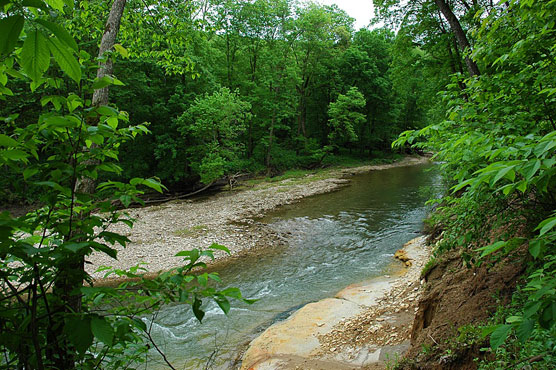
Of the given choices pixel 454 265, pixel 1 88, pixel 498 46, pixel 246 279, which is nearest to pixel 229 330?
pixel 246 279

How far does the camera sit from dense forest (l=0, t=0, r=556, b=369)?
1.20 metres

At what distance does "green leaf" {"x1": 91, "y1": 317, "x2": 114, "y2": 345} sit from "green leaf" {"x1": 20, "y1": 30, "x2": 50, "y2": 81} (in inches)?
32.4

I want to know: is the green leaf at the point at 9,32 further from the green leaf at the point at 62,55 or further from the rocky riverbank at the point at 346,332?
the rocky riverbank at the point at 346,332

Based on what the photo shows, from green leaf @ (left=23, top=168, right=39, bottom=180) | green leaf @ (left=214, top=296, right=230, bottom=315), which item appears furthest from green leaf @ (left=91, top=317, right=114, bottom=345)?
green leaf @ (left=23, top=168, right=39, bottom=180)

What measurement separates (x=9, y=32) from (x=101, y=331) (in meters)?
0.92

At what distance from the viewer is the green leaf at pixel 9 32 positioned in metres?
0.70

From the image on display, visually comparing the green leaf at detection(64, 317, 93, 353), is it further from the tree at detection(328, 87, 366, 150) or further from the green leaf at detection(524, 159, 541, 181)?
the tree at detection(328, 87, 366, 150)

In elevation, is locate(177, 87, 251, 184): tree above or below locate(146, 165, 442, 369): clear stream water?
above

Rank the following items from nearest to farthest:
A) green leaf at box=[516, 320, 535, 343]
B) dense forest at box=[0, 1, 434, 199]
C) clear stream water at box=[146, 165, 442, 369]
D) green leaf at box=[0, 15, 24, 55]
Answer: green leaf at box=[0, 15, 24, 55] < green leaf at box=[516, 320, 535, 343] < clear stream water at box=[146, 165, 442, 369] < dense forest at box=[0, 1, 434, 199]

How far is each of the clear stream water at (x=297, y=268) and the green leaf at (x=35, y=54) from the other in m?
2.87

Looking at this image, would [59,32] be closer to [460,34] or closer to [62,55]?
[62,55]

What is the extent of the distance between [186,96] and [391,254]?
16797 millimetres

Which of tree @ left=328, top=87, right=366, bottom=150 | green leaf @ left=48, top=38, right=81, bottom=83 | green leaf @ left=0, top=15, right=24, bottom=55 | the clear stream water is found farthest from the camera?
tree @ left=328, top=87, right=366, bottom=150

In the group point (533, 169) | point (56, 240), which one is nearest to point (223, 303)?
point (56, 240)
